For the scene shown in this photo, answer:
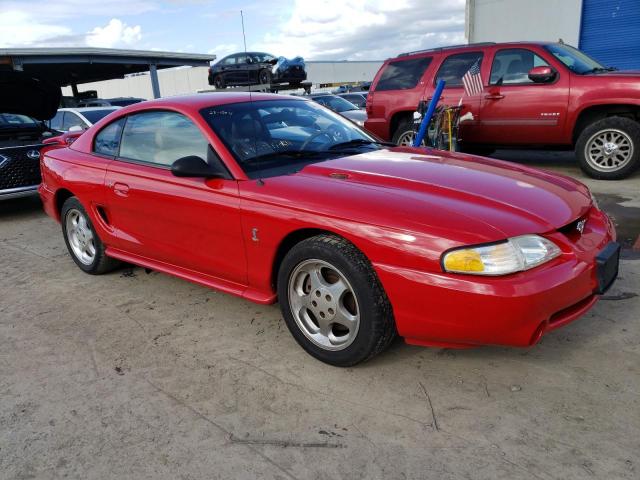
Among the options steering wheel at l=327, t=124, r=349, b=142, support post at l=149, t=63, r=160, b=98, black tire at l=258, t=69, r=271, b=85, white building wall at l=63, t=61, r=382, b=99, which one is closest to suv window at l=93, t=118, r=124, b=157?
steering wheel at l=327, t=124, r=349, b=142

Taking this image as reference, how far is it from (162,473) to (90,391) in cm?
86

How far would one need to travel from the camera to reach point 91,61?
20.4 metres

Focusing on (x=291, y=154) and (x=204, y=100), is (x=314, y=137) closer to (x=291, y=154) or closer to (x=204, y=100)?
(x=291, y=154)

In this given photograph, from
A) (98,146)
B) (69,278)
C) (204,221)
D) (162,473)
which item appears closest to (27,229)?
(69,278)

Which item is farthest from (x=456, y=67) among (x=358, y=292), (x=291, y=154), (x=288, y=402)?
(x=288, y=402)

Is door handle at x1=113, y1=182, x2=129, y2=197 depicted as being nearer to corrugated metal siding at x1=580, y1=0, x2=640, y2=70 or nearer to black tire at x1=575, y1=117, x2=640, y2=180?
black tire at x1=575, y1=117, x2=640, y2=180

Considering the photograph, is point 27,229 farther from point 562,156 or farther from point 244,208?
point 562,156

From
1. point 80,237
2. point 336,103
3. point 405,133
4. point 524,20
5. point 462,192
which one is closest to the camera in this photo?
point 462,192

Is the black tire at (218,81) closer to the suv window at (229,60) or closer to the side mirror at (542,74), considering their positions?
the suv window at (229,60)

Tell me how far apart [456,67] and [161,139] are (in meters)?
5.58

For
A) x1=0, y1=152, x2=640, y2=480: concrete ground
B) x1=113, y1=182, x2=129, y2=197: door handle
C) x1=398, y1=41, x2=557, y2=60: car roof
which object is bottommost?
x1=0, y1=152, x2=640, y2=480: concrete ground

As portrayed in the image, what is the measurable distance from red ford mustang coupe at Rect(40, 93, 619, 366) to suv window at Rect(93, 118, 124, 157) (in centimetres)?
2

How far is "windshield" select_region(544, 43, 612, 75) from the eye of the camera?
713 centimetres

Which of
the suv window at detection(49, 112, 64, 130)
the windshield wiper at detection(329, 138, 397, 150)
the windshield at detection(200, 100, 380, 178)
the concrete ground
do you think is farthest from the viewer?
the suv window at detection(49, 112, 64, 130)
